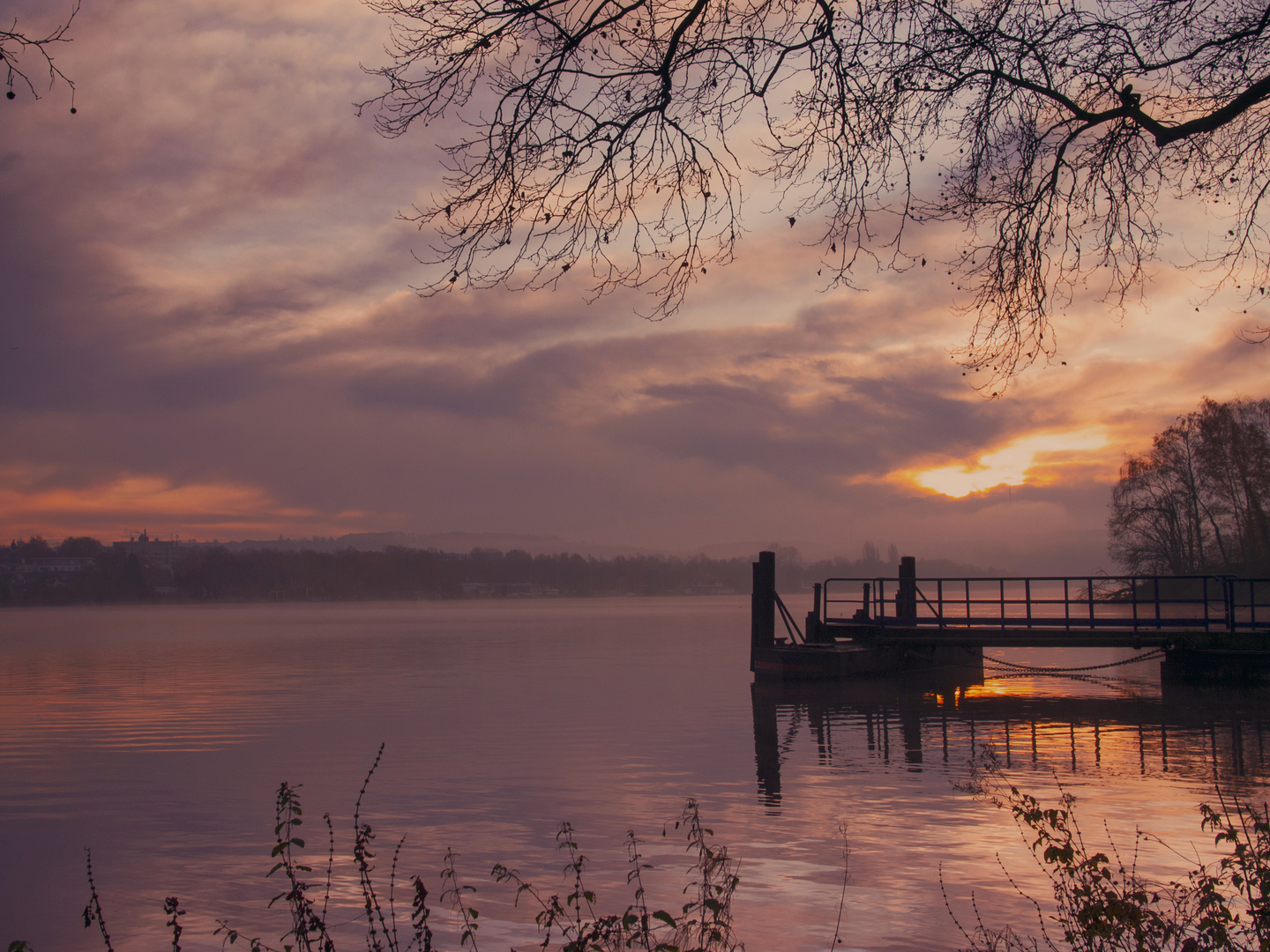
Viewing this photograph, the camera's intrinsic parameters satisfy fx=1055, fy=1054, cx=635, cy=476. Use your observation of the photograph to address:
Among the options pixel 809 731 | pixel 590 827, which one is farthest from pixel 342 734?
pixel 590 827

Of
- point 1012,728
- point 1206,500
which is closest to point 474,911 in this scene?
point 1012,728

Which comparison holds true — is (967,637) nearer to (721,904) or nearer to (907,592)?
(907,592)

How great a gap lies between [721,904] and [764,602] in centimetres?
2792

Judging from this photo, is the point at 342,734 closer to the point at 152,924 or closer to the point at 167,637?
the point at 152,924

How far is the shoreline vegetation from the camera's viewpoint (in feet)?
18.6

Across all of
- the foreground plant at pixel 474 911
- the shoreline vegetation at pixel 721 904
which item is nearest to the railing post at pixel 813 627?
the shoreline vegetation at pixel 721 904

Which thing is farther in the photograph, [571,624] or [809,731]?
[571,624]

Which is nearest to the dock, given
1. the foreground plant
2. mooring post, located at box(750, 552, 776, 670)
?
mooring post, located at box(750, 552, 776, 670)

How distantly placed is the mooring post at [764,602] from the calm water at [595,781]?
6.09ft

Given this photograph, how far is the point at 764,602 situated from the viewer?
3322 centimetres

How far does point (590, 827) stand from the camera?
14.4m

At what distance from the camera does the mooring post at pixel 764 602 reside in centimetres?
3306

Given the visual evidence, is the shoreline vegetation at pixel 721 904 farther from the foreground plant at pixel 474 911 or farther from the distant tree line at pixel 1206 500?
the distant tree line at pixel 1206 500

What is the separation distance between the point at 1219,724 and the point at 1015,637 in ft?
24.8
